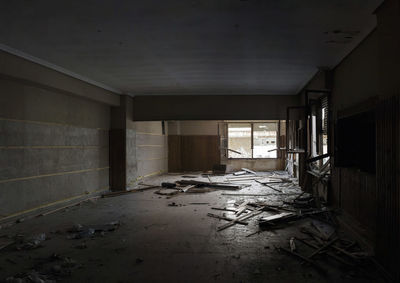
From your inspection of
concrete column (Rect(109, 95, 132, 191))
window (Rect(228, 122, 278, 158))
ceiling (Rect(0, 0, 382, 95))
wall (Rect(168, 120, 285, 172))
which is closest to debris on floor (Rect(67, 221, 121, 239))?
ceiling (Rect(0, 0, 382, 95))

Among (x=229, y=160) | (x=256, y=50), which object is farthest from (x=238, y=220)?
(x=229, y=160)

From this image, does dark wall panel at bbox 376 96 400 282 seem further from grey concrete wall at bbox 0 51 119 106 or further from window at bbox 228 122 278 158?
window at bbox 228 122 278 158

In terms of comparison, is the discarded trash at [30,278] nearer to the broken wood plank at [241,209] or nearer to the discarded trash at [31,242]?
the discarded trash at [31,242]

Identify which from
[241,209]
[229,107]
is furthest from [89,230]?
[229,107]

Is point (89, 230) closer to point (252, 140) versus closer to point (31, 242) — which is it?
point (31, 242)

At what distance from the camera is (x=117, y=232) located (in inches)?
174

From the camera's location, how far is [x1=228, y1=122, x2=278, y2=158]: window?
541 inches

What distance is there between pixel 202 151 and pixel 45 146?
8416 millimetres

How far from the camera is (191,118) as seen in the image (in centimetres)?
827

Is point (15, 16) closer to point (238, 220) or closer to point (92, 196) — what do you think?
point (238, 220)

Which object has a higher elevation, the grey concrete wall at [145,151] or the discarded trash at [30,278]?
the grey concrete wall at [145,151]

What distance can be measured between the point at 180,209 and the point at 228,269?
2.89 metres

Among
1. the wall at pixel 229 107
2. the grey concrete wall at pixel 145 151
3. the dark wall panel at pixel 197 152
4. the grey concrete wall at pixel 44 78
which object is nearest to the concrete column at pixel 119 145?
Answer: the grey concrete wall at pixel 145 151

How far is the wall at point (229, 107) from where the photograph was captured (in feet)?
26.7
